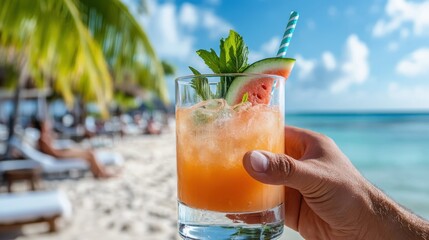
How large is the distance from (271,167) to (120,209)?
193 inches

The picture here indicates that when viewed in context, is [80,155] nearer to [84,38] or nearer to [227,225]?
[84,38]

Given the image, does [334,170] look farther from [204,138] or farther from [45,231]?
[45,231]

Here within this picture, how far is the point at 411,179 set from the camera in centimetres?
1201

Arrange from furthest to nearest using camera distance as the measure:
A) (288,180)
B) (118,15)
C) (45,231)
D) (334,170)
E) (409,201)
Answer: (409,201) → (118,15) → (45,231) → (334,170) → (288,180)

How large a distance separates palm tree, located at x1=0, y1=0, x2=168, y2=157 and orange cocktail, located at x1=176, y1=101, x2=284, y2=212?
4006 mm

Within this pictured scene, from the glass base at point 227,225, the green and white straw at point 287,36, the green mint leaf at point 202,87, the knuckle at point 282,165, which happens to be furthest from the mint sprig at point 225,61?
the glass base at point 227,225

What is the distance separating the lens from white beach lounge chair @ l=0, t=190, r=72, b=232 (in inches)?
160

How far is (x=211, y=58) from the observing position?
1.18 meters

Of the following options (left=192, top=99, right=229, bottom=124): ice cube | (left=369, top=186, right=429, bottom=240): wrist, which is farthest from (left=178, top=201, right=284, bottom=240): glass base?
(left=369, top=186, right=429, bottom=240): wrist

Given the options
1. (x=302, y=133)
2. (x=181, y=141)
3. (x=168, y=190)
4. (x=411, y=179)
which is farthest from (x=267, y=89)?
(x=411, y=179)

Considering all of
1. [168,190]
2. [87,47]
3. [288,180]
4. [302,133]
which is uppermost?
[87,47]

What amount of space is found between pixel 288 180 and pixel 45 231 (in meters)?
4.27

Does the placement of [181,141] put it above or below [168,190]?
above

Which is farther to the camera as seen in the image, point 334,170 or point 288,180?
point 334,170
